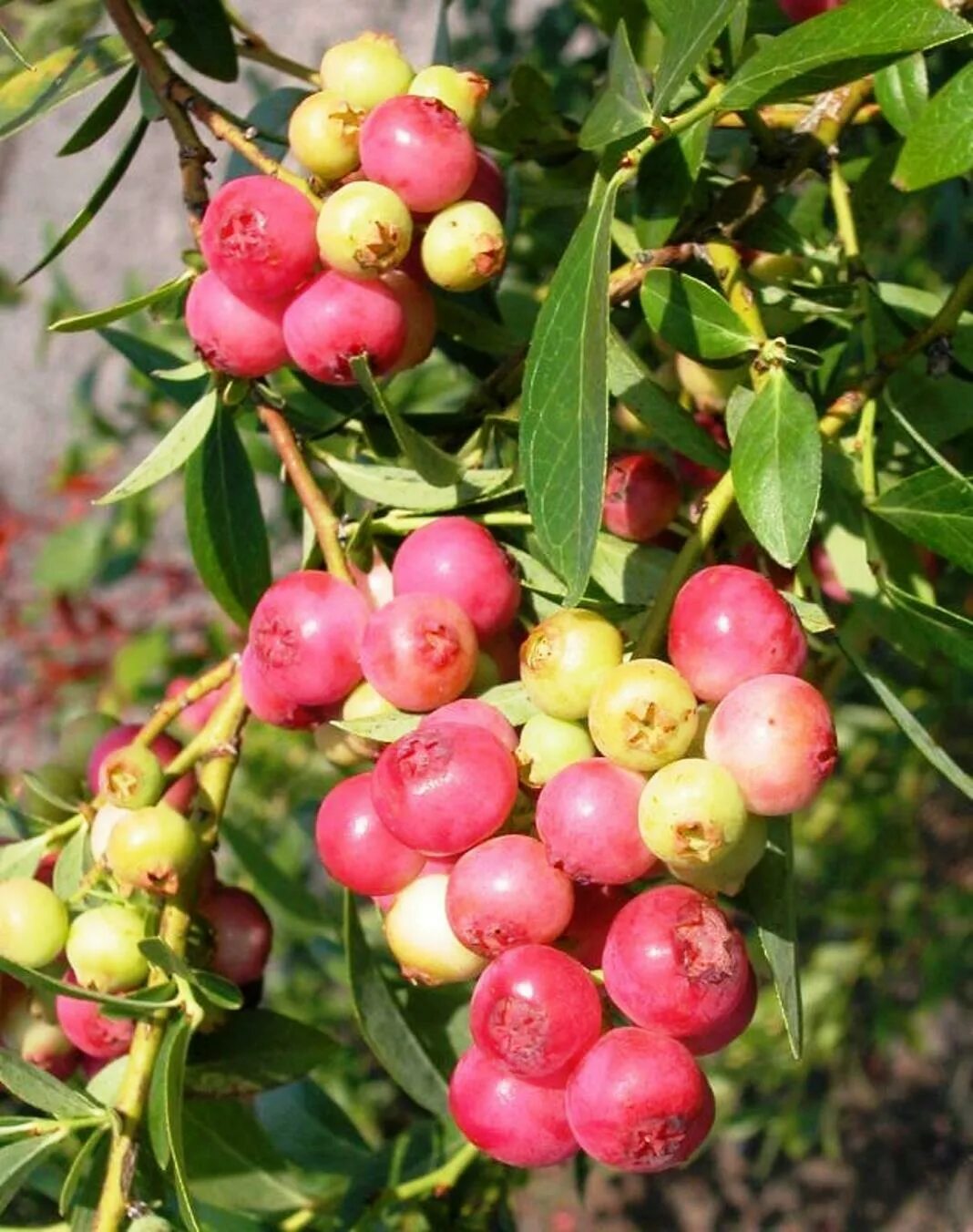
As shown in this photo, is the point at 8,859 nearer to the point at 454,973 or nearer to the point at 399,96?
the point at 454,973

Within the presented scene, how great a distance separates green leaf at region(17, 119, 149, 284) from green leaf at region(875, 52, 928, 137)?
429 millimetres

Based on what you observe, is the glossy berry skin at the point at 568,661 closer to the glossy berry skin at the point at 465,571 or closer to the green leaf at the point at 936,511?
the glossy berry skin at the point at 465,571

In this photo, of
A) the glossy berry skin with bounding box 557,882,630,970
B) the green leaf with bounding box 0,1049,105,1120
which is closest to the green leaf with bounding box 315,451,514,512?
the glossy berry skin with bounding box 557,882,630,970

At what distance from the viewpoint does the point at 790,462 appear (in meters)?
0.70

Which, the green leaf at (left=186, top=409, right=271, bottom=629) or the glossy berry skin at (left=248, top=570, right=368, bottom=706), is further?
the green leaf at (left=186, top=409, right=271, bottom=629)

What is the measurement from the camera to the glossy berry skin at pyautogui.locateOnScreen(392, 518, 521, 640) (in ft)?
2.41

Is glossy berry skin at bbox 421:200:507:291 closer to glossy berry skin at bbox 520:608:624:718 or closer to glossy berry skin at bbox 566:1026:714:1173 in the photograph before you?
glossy berry skin at bbox 520:608:624:718

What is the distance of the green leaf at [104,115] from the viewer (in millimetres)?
925

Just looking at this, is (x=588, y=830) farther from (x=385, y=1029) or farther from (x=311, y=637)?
(x=385, y=1029)

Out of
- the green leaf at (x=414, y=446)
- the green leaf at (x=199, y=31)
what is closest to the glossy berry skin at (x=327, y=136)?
the green leaf at (x=414, y=446)

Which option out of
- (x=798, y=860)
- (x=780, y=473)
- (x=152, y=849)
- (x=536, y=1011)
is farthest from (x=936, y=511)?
(x=798, y=860)

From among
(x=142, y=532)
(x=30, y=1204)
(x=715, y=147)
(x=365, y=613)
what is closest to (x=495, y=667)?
(x=365, y=613)

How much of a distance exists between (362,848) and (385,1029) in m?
0.22

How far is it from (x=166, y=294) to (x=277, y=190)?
97 mm
